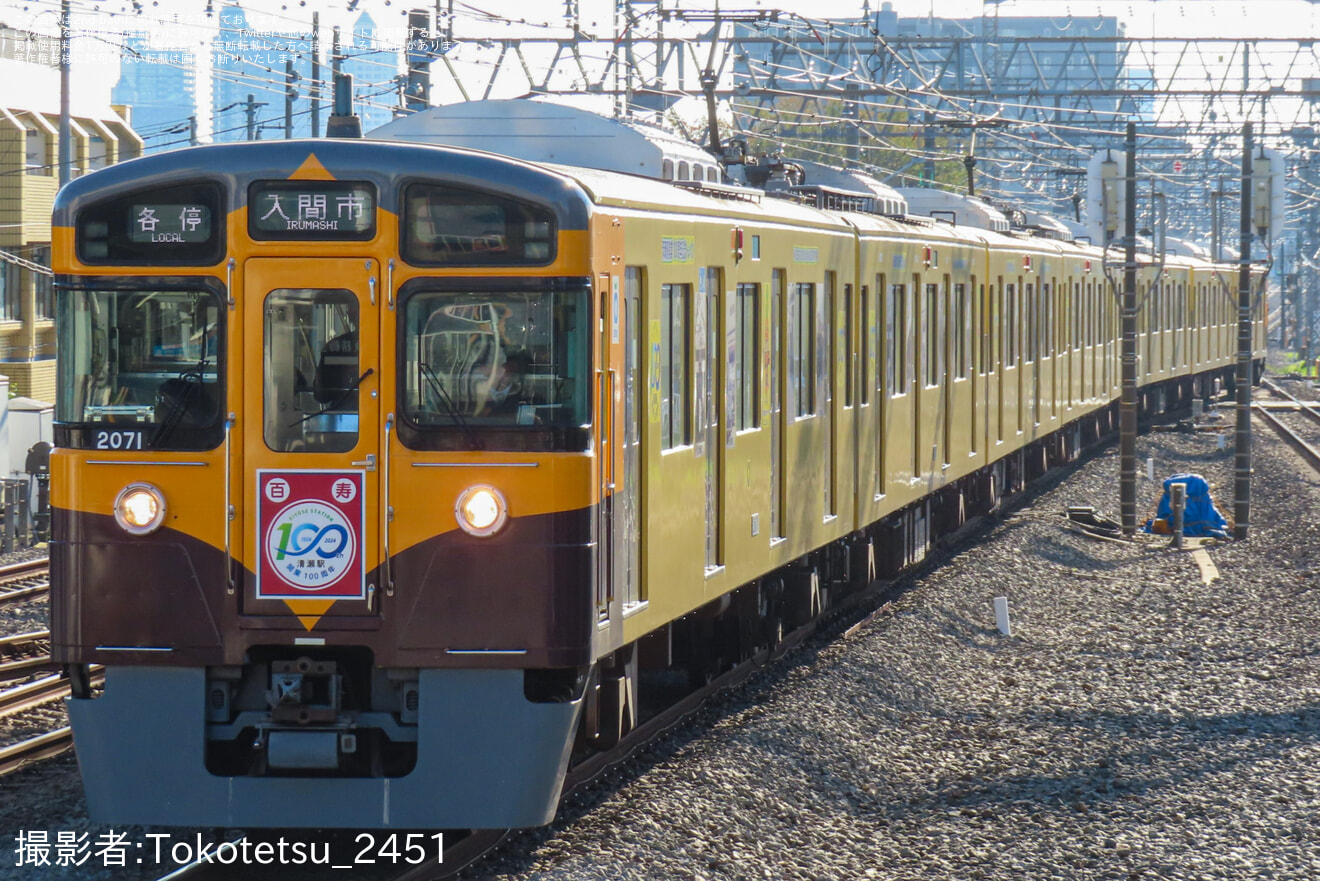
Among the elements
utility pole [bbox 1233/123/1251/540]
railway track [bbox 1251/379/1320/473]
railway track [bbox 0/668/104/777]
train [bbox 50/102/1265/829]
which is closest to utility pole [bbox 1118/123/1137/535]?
utility pole [bbox 1233/123/1251/540]

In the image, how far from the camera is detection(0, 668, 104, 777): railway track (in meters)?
8.13

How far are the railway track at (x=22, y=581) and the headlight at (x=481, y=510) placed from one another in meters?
7.51

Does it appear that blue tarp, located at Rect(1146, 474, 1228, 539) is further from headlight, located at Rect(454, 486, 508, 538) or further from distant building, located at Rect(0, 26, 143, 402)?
distant building, located at Rect(0, 26, 143, 402)

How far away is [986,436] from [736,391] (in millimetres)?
8200

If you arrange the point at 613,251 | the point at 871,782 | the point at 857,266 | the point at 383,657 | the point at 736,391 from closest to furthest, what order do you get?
the point at 383,657, the point at 613,251, the point at 871,782, the point at 736,391, the point at 857,266

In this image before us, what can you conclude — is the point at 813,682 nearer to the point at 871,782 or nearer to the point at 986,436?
the point at 871,782

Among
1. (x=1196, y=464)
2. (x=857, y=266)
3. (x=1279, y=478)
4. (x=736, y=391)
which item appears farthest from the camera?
(x=1196, y=464)

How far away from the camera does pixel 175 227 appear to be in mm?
6438

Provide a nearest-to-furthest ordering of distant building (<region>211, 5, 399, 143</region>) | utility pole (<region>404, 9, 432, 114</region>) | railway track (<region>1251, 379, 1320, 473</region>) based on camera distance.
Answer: distant building (<region>211, 5, 399, 143</region>), utility pole (<region>404, 9, 432, 114</region>), railway track (<region>1251, 379, 1320, 473</region>)

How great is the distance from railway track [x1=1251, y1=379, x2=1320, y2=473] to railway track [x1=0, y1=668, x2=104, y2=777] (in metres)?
18.9

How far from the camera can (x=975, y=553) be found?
15.9 metres

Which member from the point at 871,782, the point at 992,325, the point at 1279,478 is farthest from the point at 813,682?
the point at 1279,478

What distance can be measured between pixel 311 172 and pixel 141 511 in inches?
49.7

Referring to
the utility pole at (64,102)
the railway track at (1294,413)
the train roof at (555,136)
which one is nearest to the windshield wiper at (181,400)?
the train roof at (555,136)
